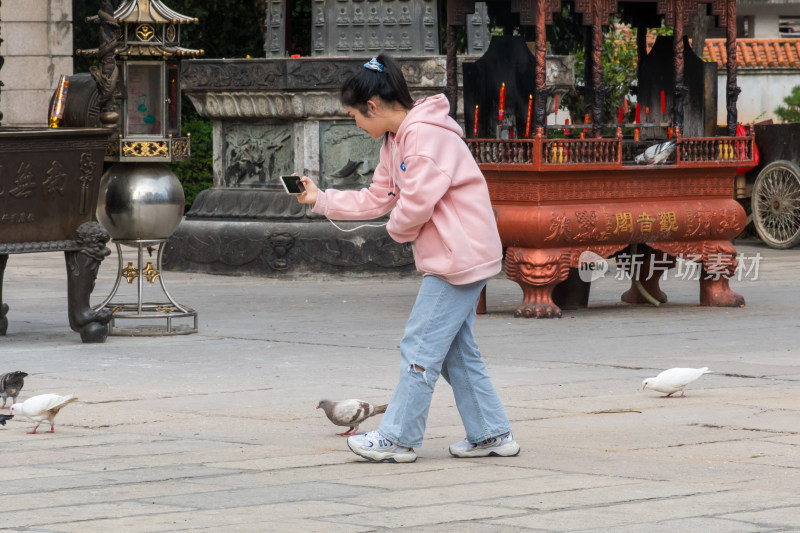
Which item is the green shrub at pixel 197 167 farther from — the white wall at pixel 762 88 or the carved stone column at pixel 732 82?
the white wall at pixel 762 88

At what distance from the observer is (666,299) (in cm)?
1270

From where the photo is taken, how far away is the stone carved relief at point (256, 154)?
15.4m

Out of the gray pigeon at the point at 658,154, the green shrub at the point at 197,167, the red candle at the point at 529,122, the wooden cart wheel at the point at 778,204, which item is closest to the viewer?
the gray pigeon at the point at 658,154

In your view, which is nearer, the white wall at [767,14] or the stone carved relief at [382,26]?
the stone carved relief at [382,26]

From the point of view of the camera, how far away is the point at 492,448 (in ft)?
20.1

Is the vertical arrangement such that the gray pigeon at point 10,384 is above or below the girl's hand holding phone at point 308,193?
below

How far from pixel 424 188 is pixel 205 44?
65.9ft

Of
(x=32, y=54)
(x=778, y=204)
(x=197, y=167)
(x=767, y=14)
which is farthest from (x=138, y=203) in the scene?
(x=767, y=14)

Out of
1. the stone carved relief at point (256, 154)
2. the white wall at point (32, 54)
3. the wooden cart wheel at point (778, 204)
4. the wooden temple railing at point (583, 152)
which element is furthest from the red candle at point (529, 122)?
the white wall at point (32, 54)

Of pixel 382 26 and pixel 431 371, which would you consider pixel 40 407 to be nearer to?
pixel 431 371

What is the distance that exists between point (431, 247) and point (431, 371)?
51 centimetres

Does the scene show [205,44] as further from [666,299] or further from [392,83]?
[392,83]

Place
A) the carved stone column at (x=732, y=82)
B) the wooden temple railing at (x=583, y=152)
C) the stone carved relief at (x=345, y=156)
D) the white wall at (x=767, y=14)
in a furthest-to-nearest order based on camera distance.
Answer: the white wall at (x=767, y=14) < the stone carved relief at (x=345, y=156) < the carved stone column at (x=732, y=82) < the wooden temple railing at (x=583, y=152)

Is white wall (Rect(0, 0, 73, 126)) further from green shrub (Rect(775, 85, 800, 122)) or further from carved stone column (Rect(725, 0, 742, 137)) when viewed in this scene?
carved stone column (Rect(725, 0, 742, 137))
